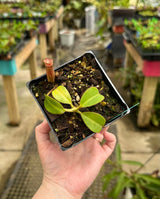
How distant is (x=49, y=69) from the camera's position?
47 centimetres

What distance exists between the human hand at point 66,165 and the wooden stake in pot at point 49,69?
15cm

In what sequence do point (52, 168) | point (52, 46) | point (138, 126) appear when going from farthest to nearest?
1. point (52, 46)
2. point (138, 126)
3. point (52, 168)

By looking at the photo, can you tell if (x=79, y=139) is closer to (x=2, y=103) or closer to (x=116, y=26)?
(x=2, y=103)

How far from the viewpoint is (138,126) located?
64.4 inches

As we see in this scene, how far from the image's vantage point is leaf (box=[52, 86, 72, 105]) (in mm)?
460

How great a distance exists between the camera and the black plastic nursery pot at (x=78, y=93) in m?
0.48

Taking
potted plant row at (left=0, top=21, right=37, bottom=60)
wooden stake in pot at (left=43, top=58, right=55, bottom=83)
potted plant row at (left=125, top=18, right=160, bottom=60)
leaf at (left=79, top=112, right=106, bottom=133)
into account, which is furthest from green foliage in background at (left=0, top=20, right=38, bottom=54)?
leaf at (left=79, top=112, right=106, bottom=133)

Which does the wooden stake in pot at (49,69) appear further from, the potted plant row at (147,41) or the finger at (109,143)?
the potted plant row at (147,41)

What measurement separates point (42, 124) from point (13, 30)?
1.32 meters

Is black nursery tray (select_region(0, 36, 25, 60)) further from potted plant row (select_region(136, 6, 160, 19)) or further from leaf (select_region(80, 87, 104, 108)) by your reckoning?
potted plant row (select_region(136, 6, 160, 19))

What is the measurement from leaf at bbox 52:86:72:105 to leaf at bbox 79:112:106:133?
0.06m

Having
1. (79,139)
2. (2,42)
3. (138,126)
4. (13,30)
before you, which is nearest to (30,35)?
(13,30)

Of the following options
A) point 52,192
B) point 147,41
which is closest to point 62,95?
point 52,192

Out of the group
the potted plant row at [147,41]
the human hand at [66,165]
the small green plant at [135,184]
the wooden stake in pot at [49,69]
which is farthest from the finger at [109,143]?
the potted plant row at [147,41]
